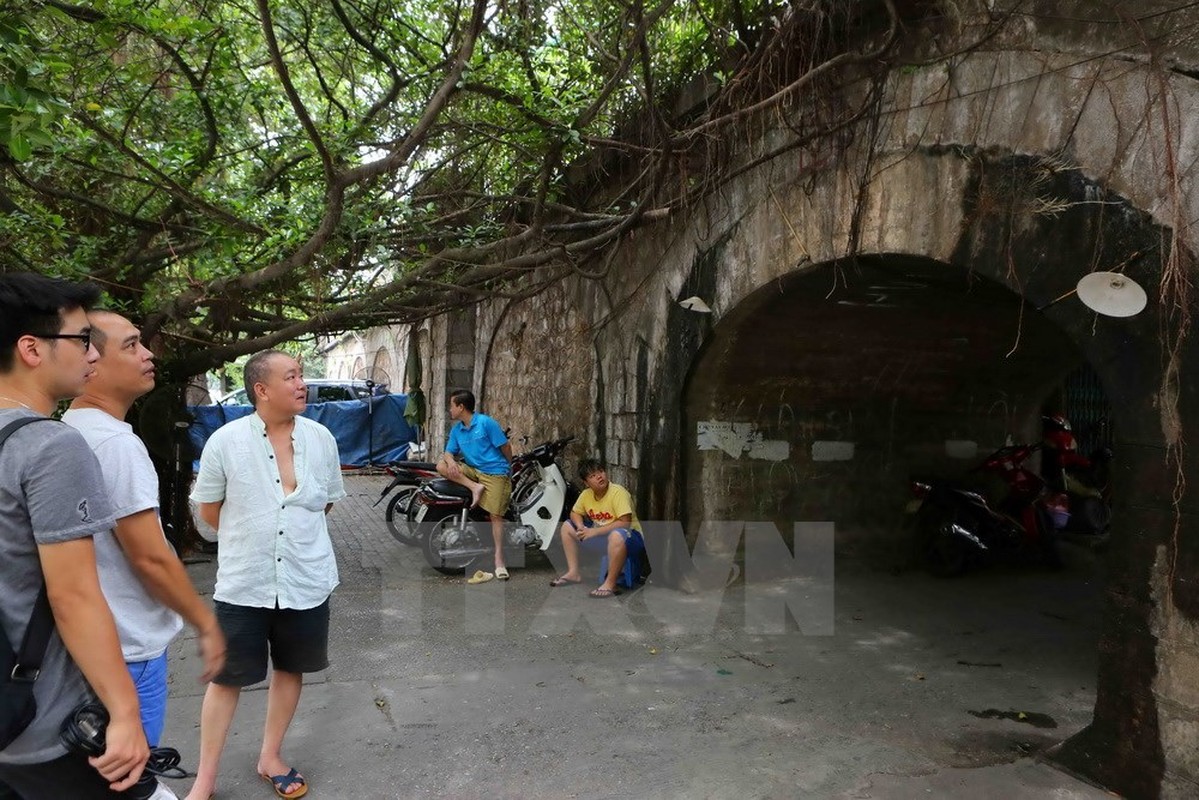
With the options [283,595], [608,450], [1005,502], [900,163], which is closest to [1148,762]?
[900,163]

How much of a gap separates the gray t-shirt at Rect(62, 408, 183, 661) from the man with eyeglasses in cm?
36

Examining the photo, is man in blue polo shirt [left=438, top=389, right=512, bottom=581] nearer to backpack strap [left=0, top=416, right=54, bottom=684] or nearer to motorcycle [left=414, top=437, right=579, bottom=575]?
motorcycle [left=414, top=437, right=579, bottom=575]

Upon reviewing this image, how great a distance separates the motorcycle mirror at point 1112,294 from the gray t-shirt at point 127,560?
10.4 feet

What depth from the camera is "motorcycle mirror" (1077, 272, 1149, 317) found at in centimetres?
310

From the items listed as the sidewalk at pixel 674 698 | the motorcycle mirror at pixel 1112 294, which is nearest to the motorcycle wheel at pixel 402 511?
the sidewalk at pixel 674 698

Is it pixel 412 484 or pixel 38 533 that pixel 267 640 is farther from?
pixel 412 484

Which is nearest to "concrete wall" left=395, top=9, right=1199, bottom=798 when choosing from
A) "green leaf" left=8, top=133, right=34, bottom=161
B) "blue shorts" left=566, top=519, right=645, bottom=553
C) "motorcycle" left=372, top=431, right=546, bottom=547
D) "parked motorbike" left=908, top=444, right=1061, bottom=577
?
"blue shorts" left=566, top=519, right=645, bottom=553

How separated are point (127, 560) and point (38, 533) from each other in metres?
0.49

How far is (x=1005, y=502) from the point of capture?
7082 millimetres

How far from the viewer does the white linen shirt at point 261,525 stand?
3.09 m

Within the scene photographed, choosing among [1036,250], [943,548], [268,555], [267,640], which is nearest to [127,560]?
[268,555]

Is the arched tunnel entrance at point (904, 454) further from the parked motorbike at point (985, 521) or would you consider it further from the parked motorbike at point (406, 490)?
the parked motorbike at point (406, 490)

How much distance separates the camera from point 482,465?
23.5 feet

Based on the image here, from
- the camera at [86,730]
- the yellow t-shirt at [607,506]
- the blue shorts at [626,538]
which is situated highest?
the camera at [86,730]
